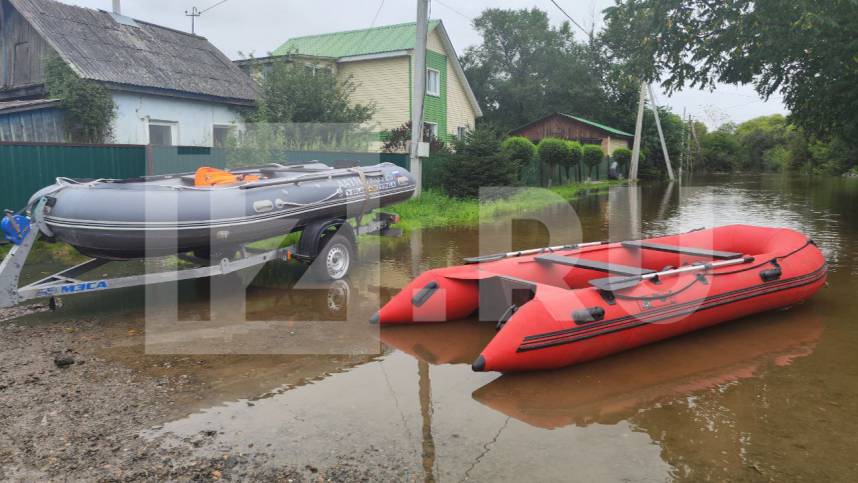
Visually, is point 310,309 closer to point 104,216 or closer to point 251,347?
point 251,347

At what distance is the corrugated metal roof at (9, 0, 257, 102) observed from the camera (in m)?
15.7

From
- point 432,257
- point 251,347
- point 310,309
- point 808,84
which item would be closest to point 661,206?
point 808,84

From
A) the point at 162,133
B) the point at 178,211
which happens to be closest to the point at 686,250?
the point at 178,211

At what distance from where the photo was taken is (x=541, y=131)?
127 feet

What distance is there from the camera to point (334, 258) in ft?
27.0

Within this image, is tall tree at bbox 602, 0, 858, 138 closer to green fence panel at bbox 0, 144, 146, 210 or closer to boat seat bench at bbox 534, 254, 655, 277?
boat seat bench at bbox 534, 254, 655, 277

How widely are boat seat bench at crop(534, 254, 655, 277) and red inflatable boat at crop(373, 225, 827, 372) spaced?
0.01 metres

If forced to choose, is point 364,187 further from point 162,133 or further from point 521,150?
point 521,150

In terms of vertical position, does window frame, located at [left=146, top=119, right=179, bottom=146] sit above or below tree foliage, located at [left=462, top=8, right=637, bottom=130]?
below

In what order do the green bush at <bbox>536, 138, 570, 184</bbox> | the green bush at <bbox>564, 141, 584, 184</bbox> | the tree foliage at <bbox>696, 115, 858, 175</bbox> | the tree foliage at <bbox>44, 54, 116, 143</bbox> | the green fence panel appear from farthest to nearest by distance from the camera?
the tree foliage at <bbox>696, 115, 858, 175</bbox> < the green bush at <bbox>564, 141, 584, 184</bbox> < the green bush at <bbox>536, 138, 570, 184</bbox> < the tree foliage at <bbox>44, 54, 116, 143</bbox> < the green fence panel

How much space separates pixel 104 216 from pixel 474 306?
380 centimetres

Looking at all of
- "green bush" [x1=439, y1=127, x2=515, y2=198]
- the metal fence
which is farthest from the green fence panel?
"green bush" [x1=439, y1=127, x2=515, y2=198]

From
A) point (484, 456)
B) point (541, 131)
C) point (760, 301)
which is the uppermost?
point (541, 131)

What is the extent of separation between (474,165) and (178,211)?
1106cm
